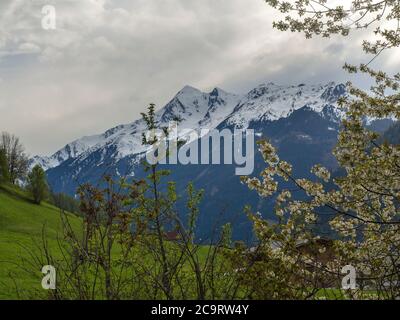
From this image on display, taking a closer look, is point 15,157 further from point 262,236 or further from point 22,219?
point 262,236

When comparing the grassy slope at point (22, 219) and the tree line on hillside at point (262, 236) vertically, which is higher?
the grassy slope at point (22, 219)

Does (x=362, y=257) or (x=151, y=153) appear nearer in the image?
(x=151, y=153)

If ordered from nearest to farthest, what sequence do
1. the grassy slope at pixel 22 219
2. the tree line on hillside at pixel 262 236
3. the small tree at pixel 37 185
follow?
the tree line on hillside at pixel 262 236 → the grassy slope at pixel 22 219 → the small tree at pixel 37 185

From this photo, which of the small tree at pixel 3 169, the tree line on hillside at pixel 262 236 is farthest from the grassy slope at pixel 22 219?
the tree line on hillside at pixel 262 236

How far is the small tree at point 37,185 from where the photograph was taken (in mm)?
78500

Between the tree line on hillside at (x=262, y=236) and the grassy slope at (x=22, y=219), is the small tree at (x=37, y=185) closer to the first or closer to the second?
the grassy slope at (x=22, y=219)

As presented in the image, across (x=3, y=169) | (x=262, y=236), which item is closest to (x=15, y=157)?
(x=3, y=169)

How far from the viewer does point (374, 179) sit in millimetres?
8508

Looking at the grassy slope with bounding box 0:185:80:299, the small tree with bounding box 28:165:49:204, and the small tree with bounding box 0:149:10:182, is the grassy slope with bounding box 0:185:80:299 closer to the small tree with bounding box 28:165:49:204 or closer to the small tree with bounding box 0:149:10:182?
the small tree with bounding box 28:165:49:204

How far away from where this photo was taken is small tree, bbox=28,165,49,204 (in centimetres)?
7850
